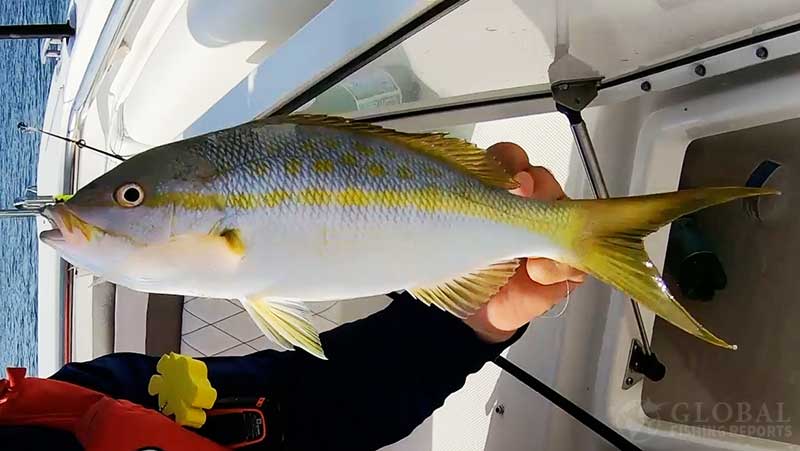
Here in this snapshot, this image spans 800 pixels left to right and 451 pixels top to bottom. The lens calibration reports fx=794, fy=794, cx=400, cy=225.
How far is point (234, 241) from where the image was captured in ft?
1.55

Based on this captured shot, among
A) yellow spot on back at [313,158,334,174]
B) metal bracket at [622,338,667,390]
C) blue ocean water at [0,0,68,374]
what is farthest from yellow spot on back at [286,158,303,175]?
blue ocean water at [0,0,68,374]

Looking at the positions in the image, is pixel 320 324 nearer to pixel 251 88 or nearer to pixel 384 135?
pixel 251 88

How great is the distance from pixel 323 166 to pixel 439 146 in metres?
0.08

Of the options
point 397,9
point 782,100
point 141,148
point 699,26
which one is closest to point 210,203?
point 397,9

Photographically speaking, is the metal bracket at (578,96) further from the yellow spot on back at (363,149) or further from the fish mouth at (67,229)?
the fish mouth at (67,229)

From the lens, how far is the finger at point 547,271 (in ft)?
1.94

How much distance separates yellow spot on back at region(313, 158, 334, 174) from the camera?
0.50 meters

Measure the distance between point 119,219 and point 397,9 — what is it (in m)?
0.34

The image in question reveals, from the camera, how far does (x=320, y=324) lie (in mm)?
1491

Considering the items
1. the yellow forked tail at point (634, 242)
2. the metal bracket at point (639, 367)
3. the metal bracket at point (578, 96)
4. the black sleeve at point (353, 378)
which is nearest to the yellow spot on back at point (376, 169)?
the yellow forked tail at point (634, 242)

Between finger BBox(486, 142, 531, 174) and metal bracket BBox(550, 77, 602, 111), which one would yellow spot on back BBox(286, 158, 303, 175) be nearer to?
finger BBox(486, 142, 531, 174)

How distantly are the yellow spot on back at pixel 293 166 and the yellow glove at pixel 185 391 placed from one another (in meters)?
0.35

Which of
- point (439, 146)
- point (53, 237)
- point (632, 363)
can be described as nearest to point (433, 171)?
point (439, 146)

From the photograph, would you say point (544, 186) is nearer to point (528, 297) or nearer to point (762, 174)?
point (528, 297)
